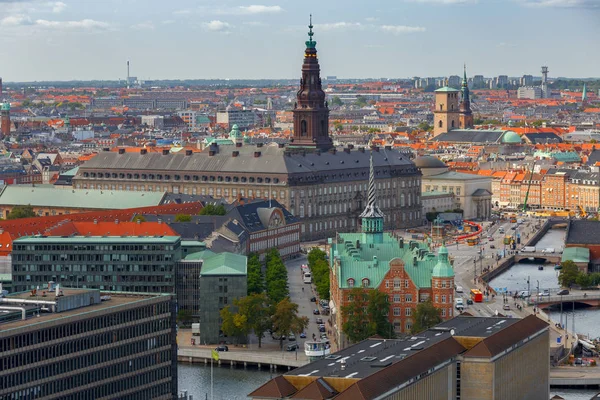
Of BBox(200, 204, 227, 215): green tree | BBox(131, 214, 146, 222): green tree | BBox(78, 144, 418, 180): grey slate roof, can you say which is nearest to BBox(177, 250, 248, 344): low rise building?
BBox(131, 214, 146, 222): green tree

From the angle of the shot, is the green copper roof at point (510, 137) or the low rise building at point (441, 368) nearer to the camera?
the low rise building at point (441, 368)

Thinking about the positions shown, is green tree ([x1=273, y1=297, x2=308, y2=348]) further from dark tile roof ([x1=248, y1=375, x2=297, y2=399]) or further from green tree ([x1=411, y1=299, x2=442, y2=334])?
dark tile roof ([x1=248, y1=375, x2=297, y2=399])

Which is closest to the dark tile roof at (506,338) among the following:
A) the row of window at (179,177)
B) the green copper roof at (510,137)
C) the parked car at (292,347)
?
the parked car at (292,347)

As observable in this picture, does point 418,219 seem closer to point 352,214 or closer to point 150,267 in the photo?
point 352,214

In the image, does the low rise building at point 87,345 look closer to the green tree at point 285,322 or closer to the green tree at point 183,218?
the green tree at point 285,322

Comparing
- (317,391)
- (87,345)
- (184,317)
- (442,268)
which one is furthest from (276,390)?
(184,317)

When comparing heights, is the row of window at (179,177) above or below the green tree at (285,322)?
above

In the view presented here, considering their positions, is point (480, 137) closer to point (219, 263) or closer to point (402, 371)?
point (219, 263)
